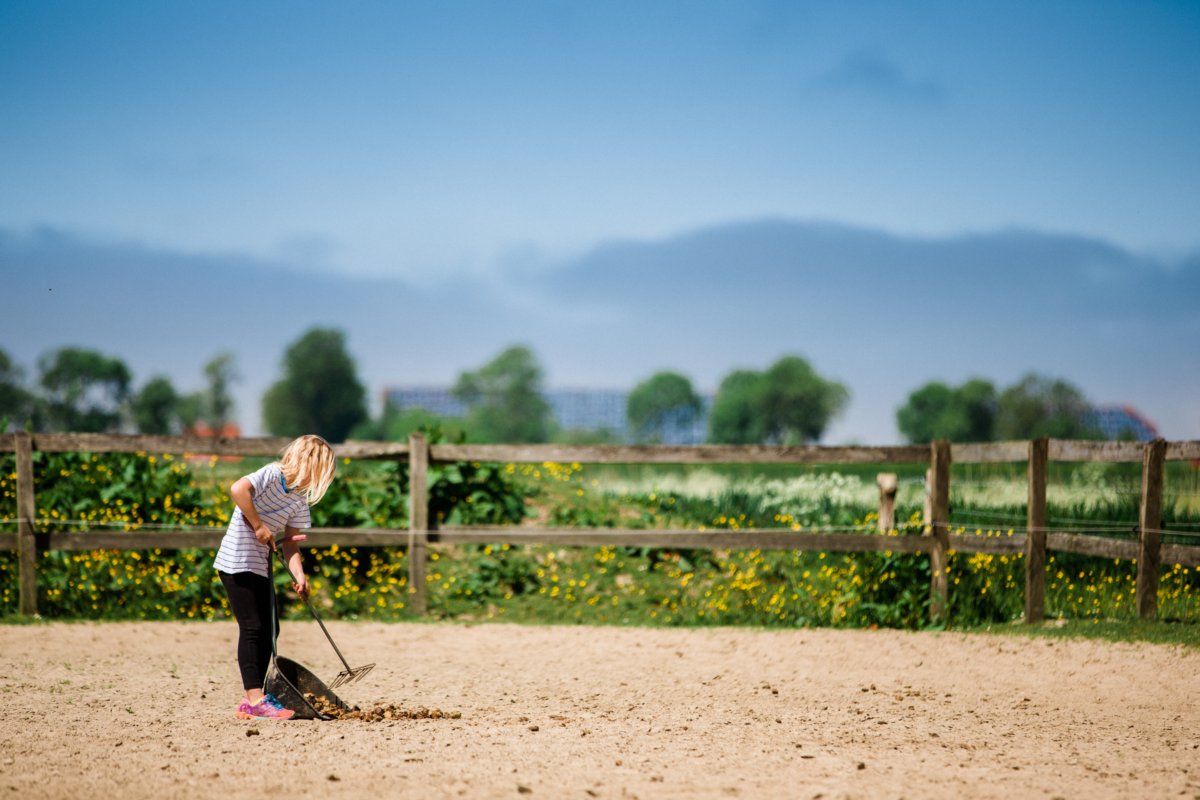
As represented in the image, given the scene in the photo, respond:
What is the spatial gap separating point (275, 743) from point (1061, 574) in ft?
27.0

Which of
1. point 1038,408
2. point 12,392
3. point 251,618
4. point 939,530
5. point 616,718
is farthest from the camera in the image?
point 1038,408

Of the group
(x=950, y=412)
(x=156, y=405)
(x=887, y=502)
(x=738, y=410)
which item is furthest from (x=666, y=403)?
(x=887, y=502)

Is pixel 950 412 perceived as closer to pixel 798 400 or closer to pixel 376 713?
pixel 798 400

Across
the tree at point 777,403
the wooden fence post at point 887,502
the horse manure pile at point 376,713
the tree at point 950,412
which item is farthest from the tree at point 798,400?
the horse manure pile at point 376,713

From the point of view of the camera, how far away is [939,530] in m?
10.8

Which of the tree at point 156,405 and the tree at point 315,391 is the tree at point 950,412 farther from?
the tree at point 156,405

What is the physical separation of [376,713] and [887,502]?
6.01 m

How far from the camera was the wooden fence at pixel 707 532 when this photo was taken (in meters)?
10.5

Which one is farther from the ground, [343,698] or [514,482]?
[514,482]

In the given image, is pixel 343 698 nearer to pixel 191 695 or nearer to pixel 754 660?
pixel 191 695

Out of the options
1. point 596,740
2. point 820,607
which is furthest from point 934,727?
point 820,607

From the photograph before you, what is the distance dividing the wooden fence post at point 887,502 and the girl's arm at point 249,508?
6427 millimetres

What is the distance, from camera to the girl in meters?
6.26

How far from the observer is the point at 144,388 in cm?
8456
